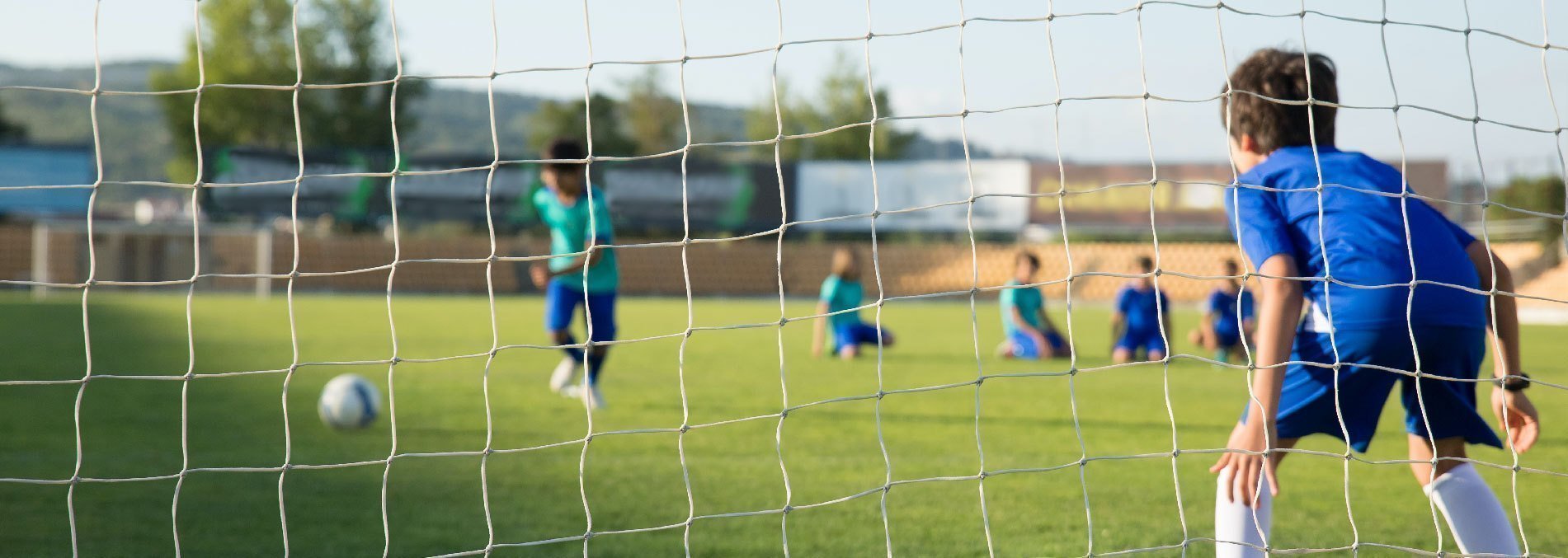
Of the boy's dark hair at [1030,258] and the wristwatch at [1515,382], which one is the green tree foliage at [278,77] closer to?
the boy's dark hair at [1030,258]

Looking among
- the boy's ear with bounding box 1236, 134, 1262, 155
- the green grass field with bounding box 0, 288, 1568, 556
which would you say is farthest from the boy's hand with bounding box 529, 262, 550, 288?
the boy's ear with bounding box 1236, 134, 1262, 155

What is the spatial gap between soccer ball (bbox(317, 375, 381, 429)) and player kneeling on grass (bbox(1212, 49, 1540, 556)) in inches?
171

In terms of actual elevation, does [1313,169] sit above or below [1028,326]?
above

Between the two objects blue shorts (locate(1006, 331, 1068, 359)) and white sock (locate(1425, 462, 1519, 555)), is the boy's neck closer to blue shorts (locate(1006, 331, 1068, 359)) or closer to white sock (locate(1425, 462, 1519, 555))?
white sock (locate(1425, 462, 1519, 555))

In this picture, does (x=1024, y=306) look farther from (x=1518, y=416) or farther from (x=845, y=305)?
(x=1518, y=416)

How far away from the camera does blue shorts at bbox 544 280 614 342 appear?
22.9 feet

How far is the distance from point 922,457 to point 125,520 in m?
2.97

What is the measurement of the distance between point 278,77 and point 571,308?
5480cm

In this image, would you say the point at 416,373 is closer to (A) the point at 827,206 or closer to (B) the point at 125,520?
(B) the point at 125,520

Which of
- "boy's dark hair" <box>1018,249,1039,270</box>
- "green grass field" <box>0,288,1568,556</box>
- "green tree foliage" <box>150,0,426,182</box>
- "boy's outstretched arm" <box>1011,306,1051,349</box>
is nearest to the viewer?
"green grass field" <box>0,288,1568,556</box>

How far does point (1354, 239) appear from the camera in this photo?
258 centimetres

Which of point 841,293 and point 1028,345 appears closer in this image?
point 841,293

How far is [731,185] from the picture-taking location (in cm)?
3453

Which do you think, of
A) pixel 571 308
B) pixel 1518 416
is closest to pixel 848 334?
pixel 571 308
